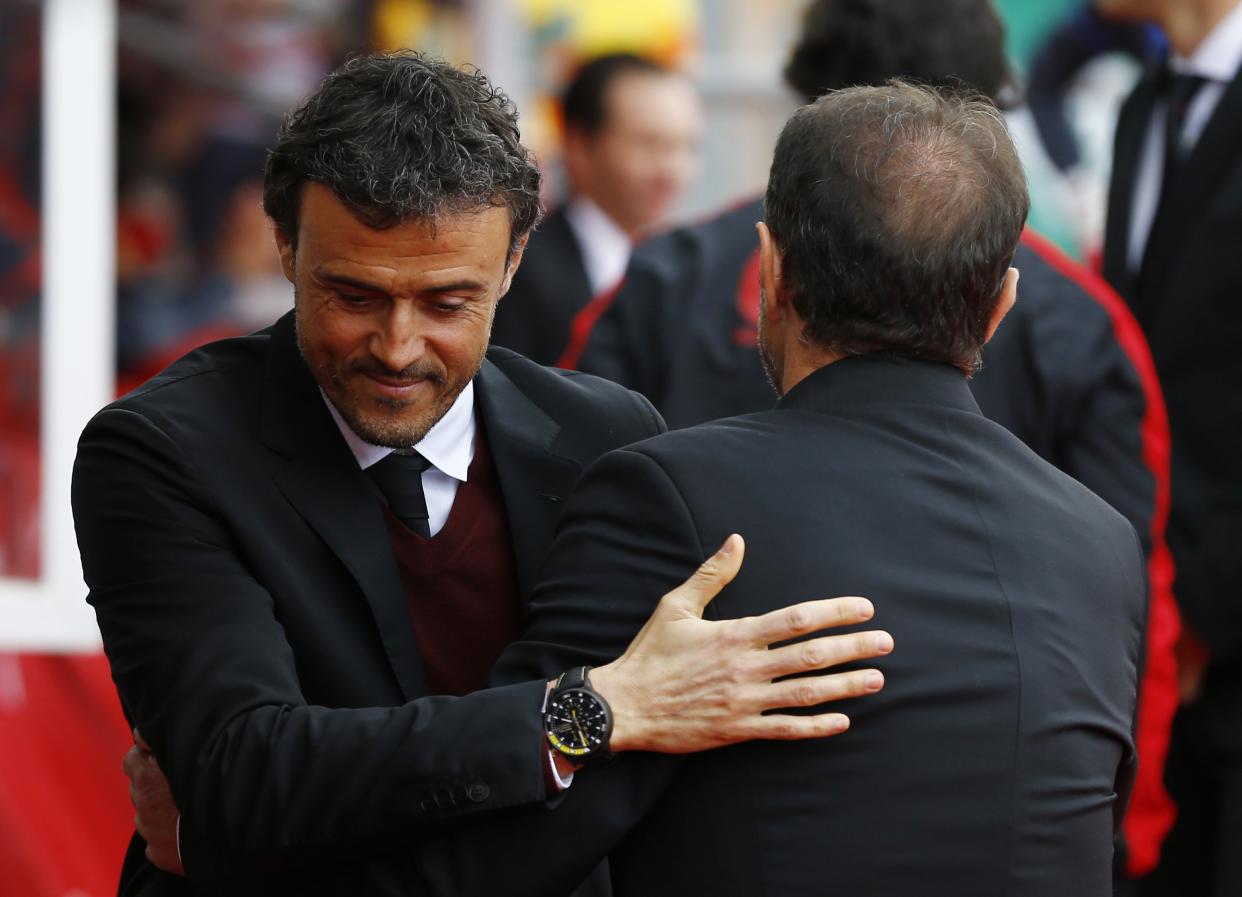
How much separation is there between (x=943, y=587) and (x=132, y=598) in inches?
35.0

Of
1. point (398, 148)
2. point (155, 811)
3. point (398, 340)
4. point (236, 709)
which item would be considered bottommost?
point (155, 811)

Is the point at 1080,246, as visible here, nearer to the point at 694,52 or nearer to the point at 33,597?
the point at 694,52

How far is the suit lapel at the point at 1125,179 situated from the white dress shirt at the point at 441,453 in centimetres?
201

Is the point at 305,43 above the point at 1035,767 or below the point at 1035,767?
above

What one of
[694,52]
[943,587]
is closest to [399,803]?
[943,587]

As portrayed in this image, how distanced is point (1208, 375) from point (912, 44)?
2.92 ft

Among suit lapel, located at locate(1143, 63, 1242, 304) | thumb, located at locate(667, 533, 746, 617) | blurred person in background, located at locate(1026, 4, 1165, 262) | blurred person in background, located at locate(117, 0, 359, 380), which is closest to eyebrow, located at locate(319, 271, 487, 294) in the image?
thumb, located at locate(667, 533, 746, 617)

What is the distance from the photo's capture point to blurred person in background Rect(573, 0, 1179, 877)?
124 inches

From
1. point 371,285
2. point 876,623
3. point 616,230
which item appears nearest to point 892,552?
point 876,623

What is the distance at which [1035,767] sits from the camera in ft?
5.97

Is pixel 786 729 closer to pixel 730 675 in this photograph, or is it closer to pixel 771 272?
pixel 730 675

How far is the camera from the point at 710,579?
1.77m

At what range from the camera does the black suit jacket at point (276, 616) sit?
1.82 m

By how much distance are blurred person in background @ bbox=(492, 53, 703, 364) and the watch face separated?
3.61 meters
